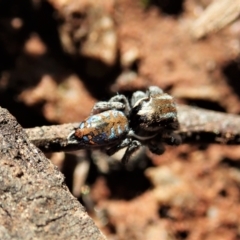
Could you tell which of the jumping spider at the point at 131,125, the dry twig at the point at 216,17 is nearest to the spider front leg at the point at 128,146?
the jumping spider at the point at 131,125

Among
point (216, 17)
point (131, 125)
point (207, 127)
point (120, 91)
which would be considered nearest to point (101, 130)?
point (131, 125)

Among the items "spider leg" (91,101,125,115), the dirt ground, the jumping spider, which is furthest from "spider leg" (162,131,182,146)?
the dirt ground

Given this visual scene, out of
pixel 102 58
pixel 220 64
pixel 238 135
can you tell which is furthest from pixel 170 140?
pixel 220 64

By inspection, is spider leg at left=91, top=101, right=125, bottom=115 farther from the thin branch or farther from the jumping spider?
the thin branch

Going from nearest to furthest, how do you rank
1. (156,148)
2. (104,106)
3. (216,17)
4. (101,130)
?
(101,130) < (104,106) < (156,148) < (216,17)

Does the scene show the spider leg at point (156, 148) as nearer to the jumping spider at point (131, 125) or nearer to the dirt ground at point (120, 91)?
the jumping spider at point (131, 125)

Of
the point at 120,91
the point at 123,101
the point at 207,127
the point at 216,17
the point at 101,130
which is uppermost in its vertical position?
the point at 216,17

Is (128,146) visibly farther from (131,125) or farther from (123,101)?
(123,101)
